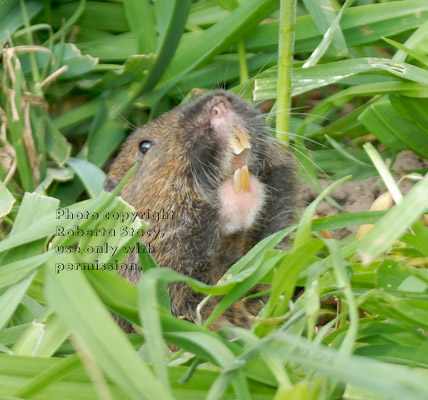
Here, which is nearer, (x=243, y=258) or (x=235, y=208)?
(x=243, y=258)

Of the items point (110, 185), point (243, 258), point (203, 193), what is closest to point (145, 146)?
point (110, 185)

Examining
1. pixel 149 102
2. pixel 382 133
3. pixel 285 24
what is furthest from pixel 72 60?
pixel 382 133

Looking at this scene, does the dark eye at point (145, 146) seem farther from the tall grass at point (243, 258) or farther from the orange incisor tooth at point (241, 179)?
the orange incisor tooth at point (241, 179)

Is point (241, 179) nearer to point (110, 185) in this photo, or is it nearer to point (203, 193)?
point (203, 193)

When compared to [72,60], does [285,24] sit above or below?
above

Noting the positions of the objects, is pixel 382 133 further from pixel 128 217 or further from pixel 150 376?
pixel 150 376

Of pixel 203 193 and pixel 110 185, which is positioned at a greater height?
pixel 203 193

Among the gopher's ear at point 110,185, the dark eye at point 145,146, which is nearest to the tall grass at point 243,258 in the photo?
the gopher's ear at point 110,185
